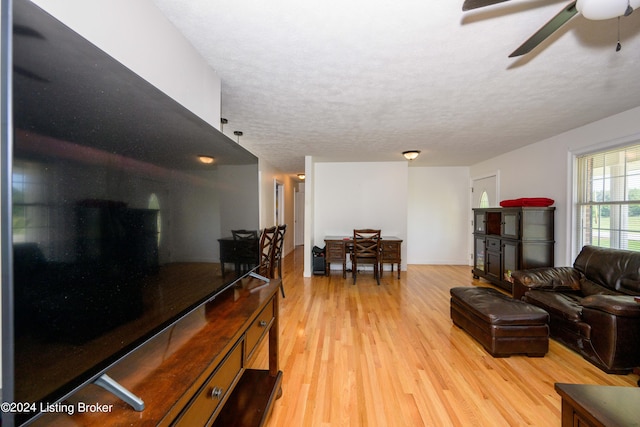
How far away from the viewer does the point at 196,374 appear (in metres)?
0.72

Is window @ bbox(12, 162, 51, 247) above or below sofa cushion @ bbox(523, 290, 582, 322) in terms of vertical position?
above

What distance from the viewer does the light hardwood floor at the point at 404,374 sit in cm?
156

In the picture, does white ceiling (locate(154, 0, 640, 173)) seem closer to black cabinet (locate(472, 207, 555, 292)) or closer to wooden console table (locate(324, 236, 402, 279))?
black cabinet (locate(472, 207, 555, 292))

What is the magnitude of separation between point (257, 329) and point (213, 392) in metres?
0.45

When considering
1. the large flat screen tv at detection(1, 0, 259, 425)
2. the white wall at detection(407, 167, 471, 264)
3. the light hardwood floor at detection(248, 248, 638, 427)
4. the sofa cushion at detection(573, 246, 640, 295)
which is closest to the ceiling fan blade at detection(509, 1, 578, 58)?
the large flat screen tv at detection(1, 0, 259, 425)

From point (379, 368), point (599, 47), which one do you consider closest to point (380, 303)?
point (379, 368)

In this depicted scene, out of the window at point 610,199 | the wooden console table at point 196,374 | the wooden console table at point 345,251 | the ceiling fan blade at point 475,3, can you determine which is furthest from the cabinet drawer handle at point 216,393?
the window at point 610,199

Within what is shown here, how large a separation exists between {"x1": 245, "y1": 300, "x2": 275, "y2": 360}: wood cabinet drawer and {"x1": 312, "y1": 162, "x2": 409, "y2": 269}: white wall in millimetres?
3944

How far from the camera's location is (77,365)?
0.57 meters

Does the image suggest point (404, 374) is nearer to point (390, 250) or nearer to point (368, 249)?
point (368, 249)

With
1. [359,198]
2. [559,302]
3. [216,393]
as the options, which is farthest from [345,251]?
[216,393]

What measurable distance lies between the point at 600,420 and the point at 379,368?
50.1 inches

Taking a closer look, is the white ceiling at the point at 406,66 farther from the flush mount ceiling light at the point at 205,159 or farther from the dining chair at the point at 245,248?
the dining chair at the point at 245,248

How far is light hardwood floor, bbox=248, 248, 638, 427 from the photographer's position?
5.12 feet
